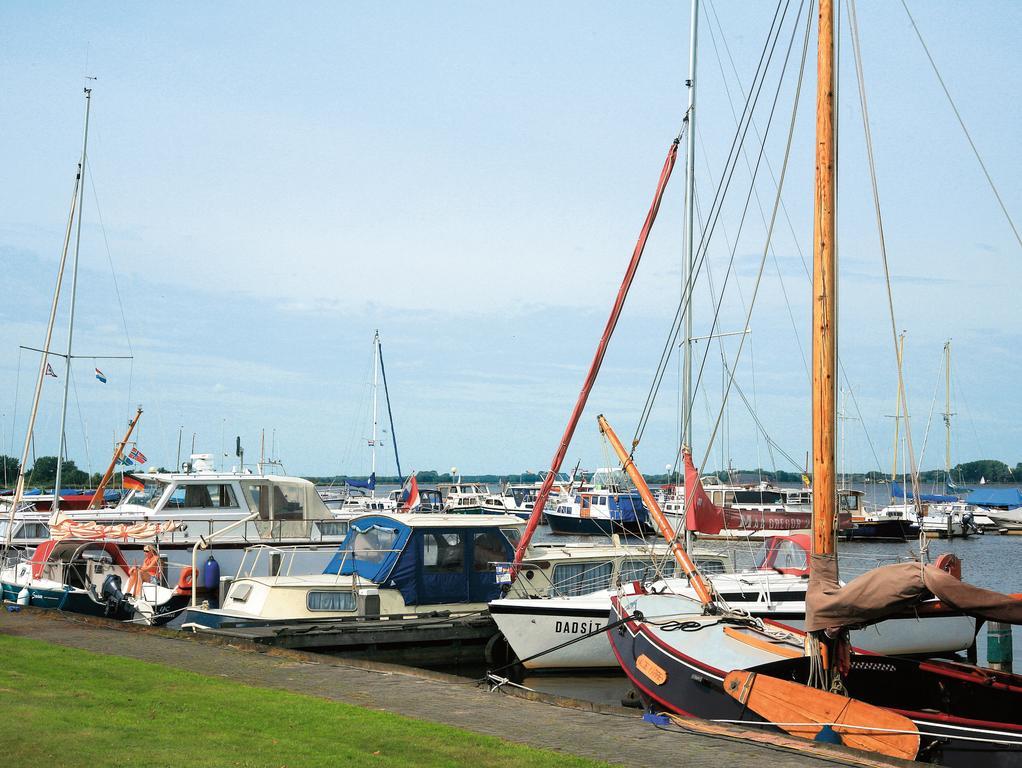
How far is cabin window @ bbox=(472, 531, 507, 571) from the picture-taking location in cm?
2177

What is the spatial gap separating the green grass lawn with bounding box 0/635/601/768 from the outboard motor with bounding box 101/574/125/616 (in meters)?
10.3

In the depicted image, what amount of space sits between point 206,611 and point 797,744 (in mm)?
13069

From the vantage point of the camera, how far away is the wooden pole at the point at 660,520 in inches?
690

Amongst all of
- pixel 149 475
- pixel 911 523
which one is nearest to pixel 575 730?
pixel 149 475

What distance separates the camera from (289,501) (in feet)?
111

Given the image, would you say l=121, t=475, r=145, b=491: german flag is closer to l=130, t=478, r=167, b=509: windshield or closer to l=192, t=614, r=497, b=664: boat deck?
l=130, t=478, r=167, b=509: windshield

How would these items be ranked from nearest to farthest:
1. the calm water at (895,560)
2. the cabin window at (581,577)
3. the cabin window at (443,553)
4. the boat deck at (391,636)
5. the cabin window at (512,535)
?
the boat deck at (391,636), the calm water at (895,560), the cabin window at (443,553), the cabin window at (512,535), the cabin window at (581,577)

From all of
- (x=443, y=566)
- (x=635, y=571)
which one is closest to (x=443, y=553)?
(x=443, y=566)

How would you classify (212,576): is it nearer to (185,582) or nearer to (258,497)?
(185,582)

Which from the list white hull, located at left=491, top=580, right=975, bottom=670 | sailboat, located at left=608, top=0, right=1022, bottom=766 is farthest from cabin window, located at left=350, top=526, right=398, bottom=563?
sailboat, located at left=608, top=0, right=1022, bottom=766

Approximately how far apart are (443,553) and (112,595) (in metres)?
7.37

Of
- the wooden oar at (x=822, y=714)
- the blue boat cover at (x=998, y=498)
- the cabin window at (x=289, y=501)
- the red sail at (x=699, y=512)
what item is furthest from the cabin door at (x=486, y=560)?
the blue boat cover at (x=998, y=498)

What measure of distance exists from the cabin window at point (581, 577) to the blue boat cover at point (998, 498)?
80624 mm

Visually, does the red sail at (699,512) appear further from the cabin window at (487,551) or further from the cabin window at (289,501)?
the cabin window at (289,501)
